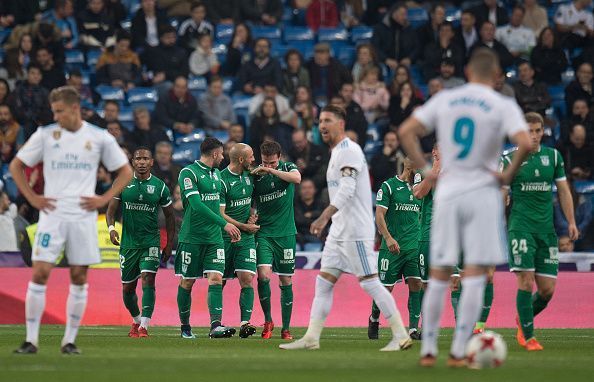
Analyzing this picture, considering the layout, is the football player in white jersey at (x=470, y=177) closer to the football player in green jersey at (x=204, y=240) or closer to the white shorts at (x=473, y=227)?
the white shorts at (x=473, y=227)

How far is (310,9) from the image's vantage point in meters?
27.9

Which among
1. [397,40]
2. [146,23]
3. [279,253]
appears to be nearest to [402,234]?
[279,253]

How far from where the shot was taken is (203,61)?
87.4 ft

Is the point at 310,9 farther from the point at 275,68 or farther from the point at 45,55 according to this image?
the point at 45,55

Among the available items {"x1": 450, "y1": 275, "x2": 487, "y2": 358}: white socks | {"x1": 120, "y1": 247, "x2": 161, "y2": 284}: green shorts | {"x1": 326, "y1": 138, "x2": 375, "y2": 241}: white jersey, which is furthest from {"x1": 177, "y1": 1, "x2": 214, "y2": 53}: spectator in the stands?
{"x1": 450, "y1": 275, "x2": 487, "y2": 358}: white socks

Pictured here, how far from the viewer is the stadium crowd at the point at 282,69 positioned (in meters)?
23.7

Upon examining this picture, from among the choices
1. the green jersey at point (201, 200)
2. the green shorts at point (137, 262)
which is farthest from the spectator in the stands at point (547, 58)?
the green shorts at point (137, 262)

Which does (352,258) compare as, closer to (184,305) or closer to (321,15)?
(184,305)

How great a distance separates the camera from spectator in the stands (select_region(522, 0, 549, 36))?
26.9 meters

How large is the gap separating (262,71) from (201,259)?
994 centimetres

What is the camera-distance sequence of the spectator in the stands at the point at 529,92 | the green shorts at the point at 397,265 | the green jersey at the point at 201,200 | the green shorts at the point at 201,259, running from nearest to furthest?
the green jersey at the point at 201,200
the green shorts at the point at 201,259
the green shorts at the point at 397,265
the spectator in the stands at the point at 529,92

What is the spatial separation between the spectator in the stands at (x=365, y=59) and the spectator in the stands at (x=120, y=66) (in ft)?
15.4

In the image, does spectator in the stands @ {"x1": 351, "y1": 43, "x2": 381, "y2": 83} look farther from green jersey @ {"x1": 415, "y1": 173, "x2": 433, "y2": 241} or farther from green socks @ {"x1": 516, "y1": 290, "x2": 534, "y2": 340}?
green socks @ {"x1": 516, "y1": 290, "x2": 534, "y2": 340}

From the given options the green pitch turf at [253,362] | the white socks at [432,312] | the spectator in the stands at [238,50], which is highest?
the spectator in the stands at [238,50]
